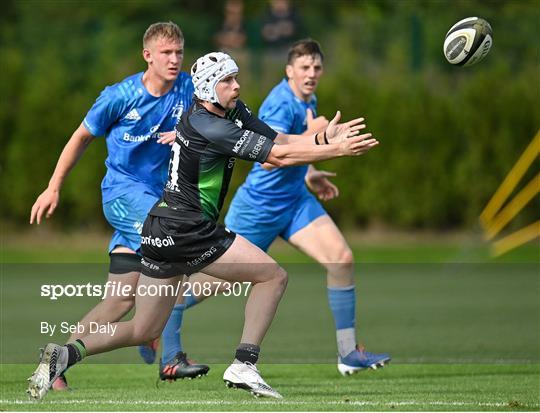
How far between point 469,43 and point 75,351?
3.54m

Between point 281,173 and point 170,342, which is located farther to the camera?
point 281,173

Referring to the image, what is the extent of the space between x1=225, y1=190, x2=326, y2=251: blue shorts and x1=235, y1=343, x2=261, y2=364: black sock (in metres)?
2.29

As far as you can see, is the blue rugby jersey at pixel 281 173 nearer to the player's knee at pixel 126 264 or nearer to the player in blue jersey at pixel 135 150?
the player in blue jersey at pixel 135 150

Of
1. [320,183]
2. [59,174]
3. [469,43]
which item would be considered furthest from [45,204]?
[469,43]

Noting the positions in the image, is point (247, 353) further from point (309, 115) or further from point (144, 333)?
point (309, 115)

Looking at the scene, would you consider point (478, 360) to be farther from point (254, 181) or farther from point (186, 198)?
point (186, 198)

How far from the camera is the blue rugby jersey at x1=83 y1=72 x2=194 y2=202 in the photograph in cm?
862

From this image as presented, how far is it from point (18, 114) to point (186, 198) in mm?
16084

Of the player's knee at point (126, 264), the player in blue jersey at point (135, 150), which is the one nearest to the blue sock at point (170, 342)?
the player in blue jersey at point (135, 150)

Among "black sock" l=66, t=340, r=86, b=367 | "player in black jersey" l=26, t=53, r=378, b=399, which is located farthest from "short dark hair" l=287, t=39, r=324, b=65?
"black sock" l=66, t=340, r=86, b=367

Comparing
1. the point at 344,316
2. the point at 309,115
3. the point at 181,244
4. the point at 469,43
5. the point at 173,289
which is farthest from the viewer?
the point at 344,316

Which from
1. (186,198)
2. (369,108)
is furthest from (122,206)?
(369,108)

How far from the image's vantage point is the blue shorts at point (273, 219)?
9.76m

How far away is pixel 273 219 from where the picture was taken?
9828 mm
